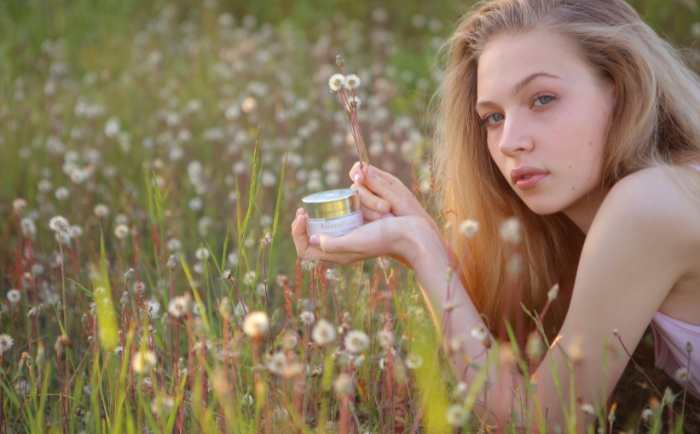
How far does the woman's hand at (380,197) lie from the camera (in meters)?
2.41

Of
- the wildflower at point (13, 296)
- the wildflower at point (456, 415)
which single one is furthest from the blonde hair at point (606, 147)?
the wildflower at point (13, 296)

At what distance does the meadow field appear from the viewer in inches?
74.5

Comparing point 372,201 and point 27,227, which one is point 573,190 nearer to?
point 372,201

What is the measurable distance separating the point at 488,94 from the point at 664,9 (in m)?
4.54

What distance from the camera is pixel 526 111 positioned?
7.14 feet

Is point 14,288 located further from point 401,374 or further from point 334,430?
point 401,374

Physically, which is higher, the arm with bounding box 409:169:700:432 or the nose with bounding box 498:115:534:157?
the nose with bounding box 498:115:534:157

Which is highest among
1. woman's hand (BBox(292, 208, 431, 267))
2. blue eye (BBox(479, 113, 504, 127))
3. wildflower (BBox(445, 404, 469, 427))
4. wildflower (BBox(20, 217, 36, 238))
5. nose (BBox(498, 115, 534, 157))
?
blue eye (BBox(479, 113, 504, 127))

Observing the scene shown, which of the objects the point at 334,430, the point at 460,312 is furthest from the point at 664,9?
the point at 334,430

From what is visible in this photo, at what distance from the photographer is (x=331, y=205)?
6.90 ft

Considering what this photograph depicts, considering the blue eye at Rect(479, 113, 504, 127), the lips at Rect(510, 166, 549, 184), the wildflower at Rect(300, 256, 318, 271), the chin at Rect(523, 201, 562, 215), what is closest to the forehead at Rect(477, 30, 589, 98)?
the blue eye at Rect(479, 113, 504, 127)

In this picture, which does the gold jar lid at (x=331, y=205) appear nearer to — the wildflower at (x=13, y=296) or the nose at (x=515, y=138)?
the nose at (x=515, y=138)

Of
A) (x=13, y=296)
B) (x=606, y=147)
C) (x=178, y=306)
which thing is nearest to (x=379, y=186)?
(x=606, y=147)

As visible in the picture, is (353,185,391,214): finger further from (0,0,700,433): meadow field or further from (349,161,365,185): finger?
(0,0,700,433): meadow field
